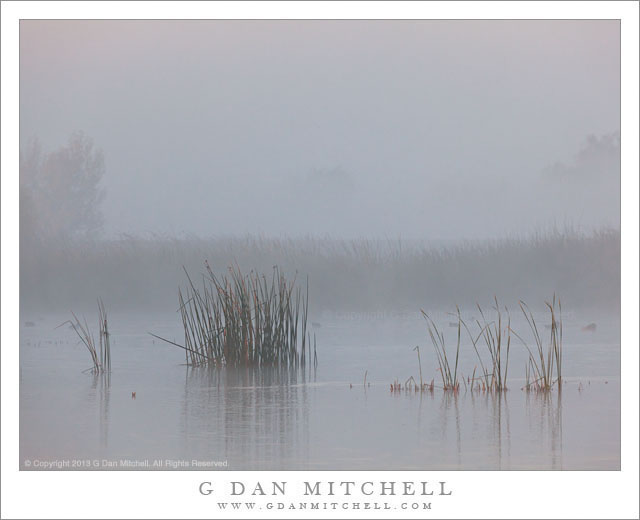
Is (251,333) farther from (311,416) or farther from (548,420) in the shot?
(548,420)

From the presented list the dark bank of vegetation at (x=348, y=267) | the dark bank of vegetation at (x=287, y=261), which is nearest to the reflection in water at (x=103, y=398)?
the dark bank of vegetation at (x=287, y=261)

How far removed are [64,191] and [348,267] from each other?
2338mm

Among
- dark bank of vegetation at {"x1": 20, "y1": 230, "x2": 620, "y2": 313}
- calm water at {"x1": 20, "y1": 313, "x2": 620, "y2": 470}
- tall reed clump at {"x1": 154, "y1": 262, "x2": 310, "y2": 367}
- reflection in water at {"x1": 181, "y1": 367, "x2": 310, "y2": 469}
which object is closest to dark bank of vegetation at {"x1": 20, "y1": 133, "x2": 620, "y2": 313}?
dark bank of vegetation at {"x1": 20, "y1": 230, "x2": 620, "y2": 313}

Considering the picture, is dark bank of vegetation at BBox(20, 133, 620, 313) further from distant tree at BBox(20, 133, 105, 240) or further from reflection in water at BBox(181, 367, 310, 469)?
reflection in water at BBox(181, 367, 310, 469)

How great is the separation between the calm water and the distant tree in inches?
44.1

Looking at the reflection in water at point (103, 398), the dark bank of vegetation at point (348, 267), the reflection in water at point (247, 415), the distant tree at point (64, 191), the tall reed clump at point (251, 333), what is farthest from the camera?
the dark bank of vegetation at point (348, 267)

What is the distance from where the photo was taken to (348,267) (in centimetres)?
750

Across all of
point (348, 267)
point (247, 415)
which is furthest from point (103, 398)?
point (348, 267)

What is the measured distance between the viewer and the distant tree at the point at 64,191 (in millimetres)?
6594

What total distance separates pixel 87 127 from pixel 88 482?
3.36m

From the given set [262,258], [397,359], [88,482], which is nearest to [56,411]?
[88,482]

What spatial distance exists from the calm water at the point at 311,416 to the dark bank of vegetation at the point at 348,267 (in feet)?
3.20

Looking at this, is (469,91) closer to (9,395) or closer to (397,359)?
(397,359)

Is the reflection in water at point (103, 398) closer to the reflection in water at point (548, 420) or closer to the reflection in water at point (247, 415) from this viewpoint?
the reflection in water at point (247, 415)
